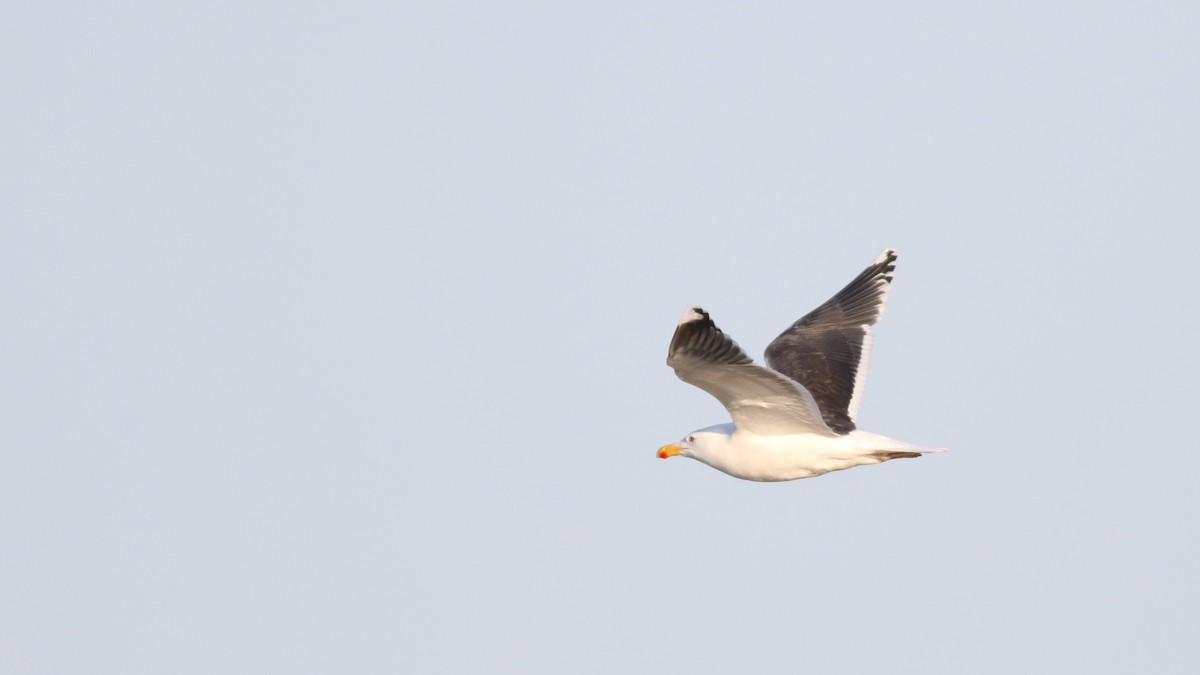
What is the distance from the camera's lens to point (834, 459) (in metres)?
14.7

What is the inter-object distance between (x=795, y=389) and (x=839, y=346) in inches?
140

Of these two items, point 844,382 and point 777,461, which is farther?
point 844,382

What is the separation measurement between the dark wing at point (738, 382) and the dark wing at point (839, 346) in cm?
74

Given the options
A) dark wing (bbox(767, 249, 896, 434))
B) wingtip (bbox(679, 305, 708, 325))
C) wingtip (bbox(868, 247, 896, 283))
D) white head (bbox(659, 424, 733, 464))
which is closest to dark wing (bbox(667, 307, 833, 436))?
wingtip (bbox(679, 305, 708, 325))

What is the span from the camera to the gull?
42.0 feet

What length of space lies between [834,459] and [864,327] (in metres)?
3.02

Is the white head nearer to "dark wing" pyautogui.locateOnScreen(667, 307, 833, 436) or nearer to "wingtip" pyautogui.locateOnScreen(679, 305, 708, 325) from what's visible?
"dark wing" pyautogui.locateOnScreen(667, 307, 833, 436)

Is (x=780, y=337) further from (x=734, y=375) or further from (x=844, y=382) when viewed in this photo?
(x=734, y=375)

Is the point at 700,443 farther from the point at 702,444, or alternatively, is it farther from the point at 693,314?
the point at 693,314

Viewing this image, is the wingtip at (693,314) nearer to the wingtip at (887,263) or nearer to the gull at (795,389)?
the gull at (795,389)

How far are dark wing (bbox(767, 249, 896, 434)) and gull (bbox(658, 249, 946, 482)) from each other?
0.01 metres

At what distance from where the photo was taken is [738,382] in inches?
535

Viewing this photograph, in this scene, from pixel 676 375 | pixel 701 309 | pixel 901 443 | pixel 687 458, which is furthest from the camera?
pixel 687 458

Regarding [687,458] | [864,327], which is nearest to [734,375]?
[687,458]
